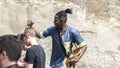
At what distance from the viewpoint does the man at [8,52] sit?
4211 mm

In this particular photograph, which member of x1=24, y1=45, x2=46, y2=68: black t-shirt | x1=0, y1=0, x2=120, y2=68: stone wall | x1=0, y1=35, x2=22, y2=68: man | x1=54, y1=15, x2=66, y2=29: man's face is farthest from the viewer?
x1=0, y1=0, x2=120, y2=68: stone wall

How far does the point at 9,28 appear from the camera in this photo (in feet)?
27.2

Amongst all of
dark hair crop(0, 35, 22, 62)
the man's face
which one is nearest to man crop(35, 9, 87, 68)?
the man's face

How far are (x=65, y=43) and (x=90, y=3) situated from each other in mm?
1962

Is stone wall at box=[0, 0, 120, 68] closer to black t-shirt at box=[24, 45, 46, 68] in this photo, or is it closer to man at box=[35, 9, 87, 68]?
man at box=[35, 9, 87, 68]

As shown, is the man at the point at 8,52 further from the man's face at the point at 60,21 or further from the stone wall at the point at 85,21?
the stone wall at the point at 85,21

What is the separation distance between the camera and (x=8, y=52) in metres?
4.23

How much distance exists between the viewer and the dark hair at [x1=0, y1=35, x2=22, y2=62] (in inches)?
167

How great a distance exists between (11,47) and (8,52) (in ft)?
0.20

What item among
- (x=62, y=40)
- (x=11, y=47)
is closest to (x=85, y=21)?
(x=62, y=40)

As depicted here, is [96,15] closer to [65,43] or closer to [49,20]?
[49,20]

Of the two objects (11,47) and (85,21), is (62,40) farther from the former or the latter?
(11,47)

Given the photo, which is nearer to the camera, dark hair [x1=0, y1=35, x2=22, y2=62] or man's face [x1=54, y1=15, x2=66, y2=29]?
dark hair [x1=0, y1=35, x2=22, y2=62]

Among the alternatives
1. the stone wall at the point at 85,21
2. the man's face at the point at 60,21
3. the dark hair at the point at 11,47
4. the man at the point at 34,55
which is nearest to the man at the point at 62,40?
the man's face at the point at 60,21
